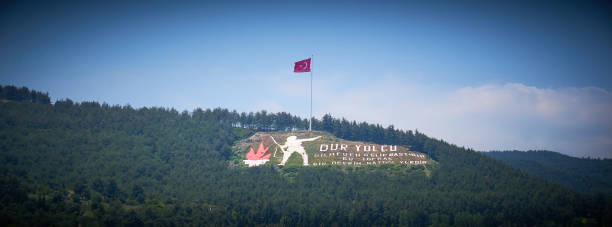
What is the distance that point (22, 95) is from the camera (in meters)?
192

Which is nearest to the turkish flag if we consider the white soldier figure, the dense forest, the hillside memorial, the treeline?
the dense forest

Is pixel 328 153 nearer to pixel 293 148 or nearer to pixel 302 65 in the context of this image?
pixel 293 148

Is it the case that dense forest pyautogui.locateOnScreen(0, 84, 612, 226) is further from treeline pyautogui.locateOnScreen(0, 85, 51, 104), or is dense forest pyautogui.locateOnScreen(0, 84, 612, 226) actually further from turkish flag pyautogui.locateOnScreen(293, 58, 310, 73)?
turkish flag pyautogui.locateOnScreen(293, 58, 310, 73)

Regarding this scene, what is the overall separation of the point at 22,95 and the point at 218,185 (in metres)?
105

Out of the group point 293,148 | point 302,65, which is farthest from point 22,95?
point 302,65

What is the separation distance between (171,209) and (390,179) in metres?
65.9

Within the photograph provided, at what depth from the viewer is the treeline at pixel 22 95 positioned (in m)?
189

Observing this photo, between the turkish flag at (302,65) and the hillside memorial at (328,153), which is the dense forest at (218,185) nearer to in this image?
the hillside memorial at (328,153)

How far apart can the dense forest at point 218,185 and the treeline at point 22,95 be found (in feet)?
6.30

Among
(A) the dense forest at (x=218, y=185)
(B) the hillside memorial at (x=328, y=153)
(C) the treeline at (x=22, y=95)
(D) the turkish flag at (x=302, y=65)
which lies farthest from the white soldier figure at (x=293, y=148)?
(C) the treeline at (x=22, y=95)

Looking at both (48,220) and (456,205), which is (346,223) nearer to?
(456,205)

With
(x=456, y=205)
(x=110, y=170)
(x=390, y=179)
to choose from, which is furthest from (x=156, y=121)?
(x=456, y=205)

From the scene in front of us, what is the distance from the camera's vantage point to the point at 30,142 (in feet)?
516

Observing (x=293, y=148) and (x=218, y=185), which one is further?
(x=293, y=148)
